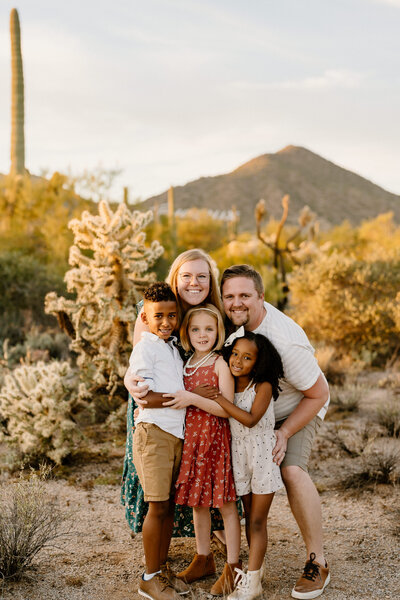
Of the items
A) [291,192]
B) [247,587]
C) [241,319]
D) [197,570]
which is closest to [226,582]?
[247,587]

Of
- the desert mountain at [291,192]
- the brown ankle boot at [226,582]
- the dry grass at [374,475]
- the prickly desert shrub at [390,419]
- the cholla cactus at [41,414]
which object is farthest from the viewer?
the desert mountain at [291,192]

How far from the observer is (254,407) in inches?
137

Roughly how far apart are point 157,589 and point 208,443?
2.97ft

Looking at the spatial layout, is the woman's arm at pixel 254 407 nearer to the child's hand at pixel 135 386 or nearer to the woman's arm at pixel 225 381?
the woman's arm at pixel 225 381

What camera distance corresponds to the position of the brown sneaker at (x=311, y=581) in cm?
360

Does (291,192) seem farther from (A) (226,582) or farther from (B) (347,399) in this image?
(A) (226,582)

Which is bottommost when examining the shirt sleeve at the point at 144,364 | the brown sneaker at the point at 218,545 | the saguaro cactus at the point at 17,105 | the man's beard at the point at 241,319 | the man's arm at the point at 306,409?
the brown sneaker at the point at 218,545

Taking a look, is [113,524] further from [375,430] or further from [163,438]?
[375,430]

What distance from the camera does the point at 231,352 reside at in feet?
11.8

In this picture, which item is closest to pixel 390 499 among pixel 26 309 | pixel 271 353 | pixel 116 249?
pixel 271 353

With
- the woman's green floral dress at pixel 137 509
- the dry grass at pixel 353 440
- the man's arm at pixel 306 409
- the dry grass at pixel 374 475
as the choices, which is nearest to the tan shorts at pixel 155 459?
the woman's green floral dress at pixel 137 509

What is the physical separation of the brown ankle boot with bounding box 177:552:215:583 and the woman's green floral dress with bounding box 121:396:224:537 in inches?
11.0

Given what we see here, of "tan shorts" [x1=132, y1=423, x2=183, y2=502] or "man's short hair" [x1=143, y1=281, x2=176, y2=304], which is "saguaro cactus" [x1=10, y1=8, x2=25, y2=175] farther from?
"tan shorts" [x1=132, y1=423, x2=183, y2=502]

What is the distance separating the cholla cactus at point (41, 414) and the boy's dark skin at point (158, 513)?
2.56 metres
